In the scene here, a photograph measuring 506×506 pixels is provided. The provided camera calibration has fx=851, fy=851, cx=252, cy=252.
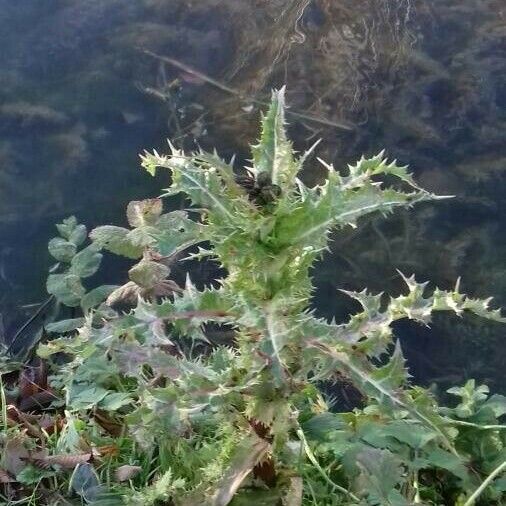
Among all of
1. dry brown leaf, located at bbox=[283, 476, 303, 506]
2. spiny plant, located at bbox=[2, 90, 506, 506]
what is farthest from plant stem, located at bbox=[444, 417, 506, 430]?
dry brown leaf, located at bbox=[283, 476, 303, 506]

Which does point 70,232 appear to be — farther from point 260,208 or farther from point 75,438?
point 260,208

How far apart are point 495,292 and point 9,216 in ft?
3.32

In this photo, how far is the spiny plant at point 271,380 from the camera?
3.61ft

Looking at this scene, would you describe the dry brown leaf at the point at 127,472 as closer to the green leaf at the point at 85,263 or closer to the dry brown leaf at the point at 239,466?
the dry brown leaf at the point at 239,466

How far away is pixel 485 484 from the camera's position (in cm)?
130

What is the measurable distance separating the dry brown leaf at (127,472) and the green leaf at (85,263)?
Answer: 42 centimetres

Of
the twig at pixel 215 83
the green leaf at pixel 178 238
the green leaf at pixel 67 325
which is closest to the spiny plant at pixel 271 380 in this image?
the green leaf at pixel 178 238

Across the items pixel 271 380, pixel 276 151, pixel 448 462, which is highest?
pixel 276 151

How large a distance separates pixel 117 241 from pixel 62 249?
0.16 m

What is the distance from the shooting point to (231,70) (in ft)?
5.80

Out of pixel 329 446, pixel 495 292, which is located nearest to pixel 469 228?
pixel 495 292

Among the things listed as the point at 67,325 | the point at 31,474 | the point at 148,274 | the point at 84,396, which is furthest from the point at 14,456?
the point at 148,274

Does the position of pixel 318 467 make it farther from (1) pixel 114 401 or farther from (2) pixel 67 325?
(2) pixel 67 325

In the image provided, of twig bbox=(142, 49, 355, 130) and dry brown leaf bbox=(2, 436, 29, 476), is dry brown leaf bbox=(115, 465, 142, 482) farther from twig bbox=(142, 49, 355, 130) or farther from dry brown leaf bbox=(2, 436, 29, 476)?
twig bbox=(142, 49, 355, 130)
